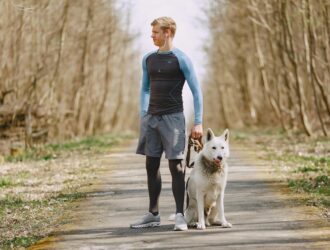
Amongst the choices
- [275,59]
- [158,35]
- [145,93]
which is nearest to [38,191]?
[145,93]

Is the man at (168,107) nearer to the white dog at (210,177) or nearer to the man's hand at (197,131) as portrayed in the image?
the man's hand at (197,131)

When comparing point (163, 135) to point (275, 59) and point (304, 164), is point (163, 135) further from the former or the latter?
point (275, 59)

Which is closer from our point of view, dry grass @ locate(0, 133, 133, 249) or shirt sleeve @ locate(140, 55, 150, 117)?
shirt sleeve @ locate(140, 55, 150, 117)

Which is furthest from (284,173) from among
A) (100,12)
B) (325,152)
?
(100,12)

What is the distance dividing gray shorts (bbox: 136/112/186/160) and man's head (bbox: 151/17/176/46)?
879 millimetres

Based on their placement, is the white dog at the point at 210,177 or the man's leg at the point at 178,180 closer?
the white dog at the point at 210,177

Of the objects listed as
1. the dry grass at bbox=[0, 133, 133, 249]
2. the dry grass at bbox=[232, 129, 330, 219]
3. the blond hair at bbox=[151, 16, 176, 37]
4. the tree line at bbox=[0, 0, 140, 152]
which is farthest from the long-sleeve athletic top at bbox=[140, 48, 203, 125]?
the tree line at bbox=[0, 0, 140, 152]

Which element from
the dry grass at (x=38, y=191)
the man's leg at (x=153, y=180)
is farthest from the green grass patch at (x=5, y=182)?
the man's leg at (x=153, y=180)

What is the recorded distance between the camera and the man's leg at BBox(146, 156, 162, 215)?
9.93 metres

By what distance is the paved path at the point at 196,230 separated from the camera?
8.83 metres

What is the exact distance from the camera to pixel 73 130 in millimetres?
43469

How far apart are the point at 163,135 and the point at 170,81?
2.05 ft

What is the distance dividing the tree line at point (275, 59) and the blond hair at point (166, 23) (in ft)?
45.0

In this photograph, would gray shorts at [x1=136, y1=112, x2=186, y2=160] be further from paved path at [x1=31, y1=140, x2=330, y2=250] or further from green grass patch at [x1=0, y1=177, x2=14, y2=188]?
green grass patch at [x1=0, y1=177, x2=14, y2=188]
